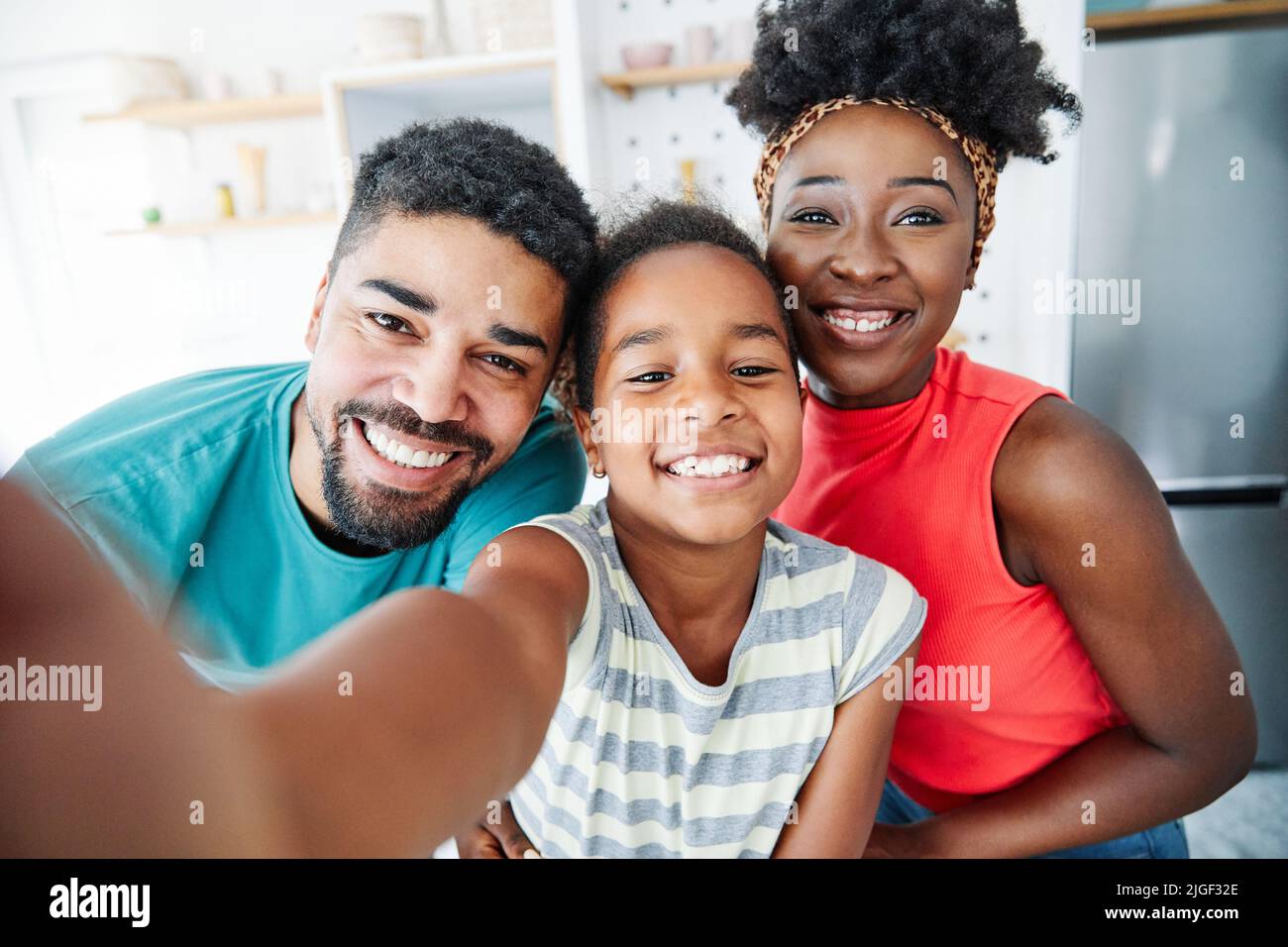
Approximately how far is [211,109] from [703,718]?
239 centimetres

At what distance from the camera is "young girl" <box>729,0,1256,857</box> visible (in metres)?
0.63

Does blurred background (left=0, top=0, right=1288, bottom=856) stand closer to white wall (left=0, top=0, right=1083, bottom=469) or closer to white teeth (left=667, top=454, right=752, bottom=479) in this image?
white wall (left=0, top=0, right=1083, bottom=469)

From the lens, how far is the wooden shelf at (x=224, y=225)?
2.25m

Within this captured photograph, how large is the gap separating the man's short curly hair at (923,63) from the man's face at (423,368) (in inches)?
12.0

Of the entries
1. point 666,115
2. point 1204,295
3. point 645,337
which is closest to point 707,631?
point 645,337

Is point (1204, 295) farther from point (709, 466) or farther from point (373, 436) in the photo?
point (373, 436)

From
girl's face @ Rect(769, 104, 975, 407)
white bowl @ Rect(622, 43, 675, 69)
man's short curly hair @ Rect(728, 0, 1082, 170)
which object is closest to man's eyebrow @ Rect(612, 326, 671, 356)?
girl's face @ Rect(769, 104, 975, 407)

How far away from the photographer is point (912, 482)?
0.69 metres

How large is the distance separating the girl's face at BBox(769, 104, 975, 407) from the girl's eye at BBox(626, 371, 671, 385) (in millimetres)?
142

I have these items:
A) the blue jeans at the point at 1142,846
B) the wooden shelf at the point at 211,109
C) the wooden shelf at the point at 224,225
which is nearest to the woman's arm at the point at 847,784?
the blue jeans at the point at 1142,846

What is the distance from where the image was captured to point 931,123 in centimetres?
70

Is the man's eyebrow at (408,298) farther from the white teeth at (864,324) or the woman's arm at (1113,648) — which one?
the woman's arm at (1113,648)

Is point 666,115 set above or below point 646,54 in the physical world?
below
